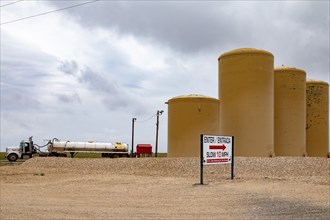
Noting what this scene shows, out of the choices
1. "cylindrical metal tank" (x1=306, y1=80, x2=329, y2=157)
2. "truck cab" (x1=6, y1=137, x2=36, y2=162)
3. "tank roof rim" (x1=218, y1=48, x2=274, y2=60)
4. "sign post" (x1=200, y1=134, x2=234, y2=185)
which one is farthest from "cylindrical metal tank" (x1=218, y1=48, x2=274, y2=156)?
"truck cab" (x1=6, y1=137, x2=36, y2=162)

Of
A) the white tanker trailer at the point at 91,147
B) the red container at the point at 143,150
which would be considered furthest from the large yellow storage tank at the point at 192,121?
the red container at the point at 143,150

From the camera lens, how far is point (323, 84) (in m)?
32.5

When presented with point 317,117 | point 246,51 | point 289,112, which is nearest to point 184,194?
point 246,51

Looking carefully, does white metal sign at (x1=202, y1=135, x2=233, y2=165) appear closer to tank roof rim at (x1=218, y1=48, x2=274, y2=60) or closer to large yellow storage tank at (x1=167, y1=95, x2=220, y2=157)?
large yellow storage tank at (x1=167, y1=95, x2=220, y2=157)

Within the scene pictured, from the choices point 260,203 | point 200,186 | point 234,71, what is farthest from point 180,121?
point 260,203

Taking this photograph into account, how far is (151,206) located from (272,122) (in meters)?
17.0

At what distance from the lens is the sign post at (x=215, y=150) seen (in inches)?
640

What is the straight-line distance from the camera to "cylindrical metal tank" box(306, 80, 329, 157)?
32.0 metres

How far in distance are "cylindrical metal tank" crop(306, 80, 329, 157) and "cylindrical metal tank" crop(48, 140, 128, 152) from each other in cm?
1861

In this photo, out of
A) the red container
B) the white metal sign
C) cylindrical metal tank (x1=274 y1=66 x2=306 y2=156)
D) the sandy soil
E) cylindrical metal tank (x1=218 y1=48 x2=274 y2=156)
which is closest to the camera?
the sandy soil

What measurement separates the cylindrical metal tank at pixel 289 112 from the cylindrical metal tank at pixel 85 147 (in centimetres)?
1861

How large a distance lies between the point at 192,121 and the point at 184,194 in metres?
13.2

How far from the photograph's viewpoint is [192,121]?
2616cm

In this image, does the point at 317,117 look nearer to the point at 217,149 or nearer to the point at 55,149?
the point at 217,149
